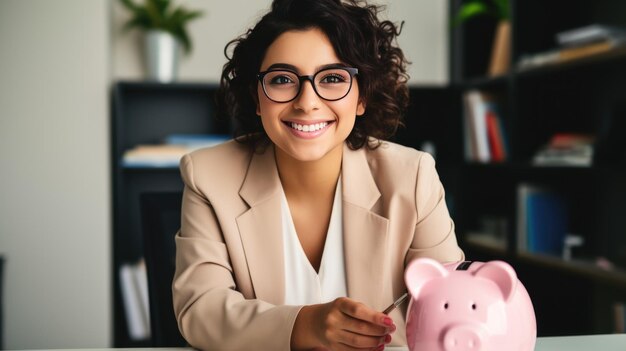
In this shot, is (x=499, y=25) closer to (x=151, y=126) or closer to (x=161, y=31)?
(x=161, y=31)

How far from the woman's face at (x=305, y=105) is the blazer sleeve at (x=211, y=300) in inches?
9.7

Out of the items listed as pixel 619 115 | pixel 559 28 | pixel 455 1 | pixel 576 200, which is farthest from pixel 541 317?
pixel 455 1

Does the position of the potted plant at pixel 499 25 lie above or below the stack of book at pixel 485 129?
above

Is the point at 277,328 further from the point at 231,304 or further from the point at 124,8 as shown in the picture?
the point at 124,8

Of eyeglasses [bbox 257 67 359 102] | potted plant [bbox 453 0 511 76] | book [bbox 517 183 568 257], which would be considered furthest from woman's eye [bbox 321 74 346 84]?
potted plant [bbox 453 0 511 76]

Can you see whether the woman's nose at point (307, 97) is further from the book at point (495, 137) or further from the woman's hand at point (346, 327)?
the book at point (495, 137)

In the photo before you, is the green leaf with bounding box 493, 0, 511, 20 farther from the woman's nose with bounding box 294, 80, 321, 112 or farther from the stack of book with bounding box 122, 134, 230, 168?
the woman's nose with bounding box 294, 80, 321, 112

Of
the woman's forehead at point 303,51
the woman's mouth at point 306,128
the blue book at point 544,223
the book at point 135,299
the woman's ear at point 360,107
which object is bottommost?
the book at point 135,299

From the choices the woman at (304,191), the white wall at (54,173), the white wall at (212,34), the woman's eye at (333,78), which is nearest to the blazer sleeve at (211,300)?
the woman at (304,191)

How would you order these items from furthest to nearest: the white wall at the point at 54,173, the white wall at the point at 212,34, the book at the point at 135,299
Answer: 1. the white wall at the point at 212,34
2. the book at the point at 135,299
3. the white wall at the point at 54,173

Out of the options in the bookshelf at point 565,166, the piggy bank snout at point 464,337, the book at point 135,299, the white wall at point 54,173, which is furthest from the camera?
the book at point 135,299

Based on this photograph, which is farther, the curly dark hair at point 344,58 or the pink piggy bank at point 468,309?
the curly dark hair at point 344,58

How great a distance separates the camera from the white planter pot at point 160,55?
304 cm

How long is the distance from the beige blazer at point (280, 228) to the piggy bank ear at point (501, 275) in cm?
47
